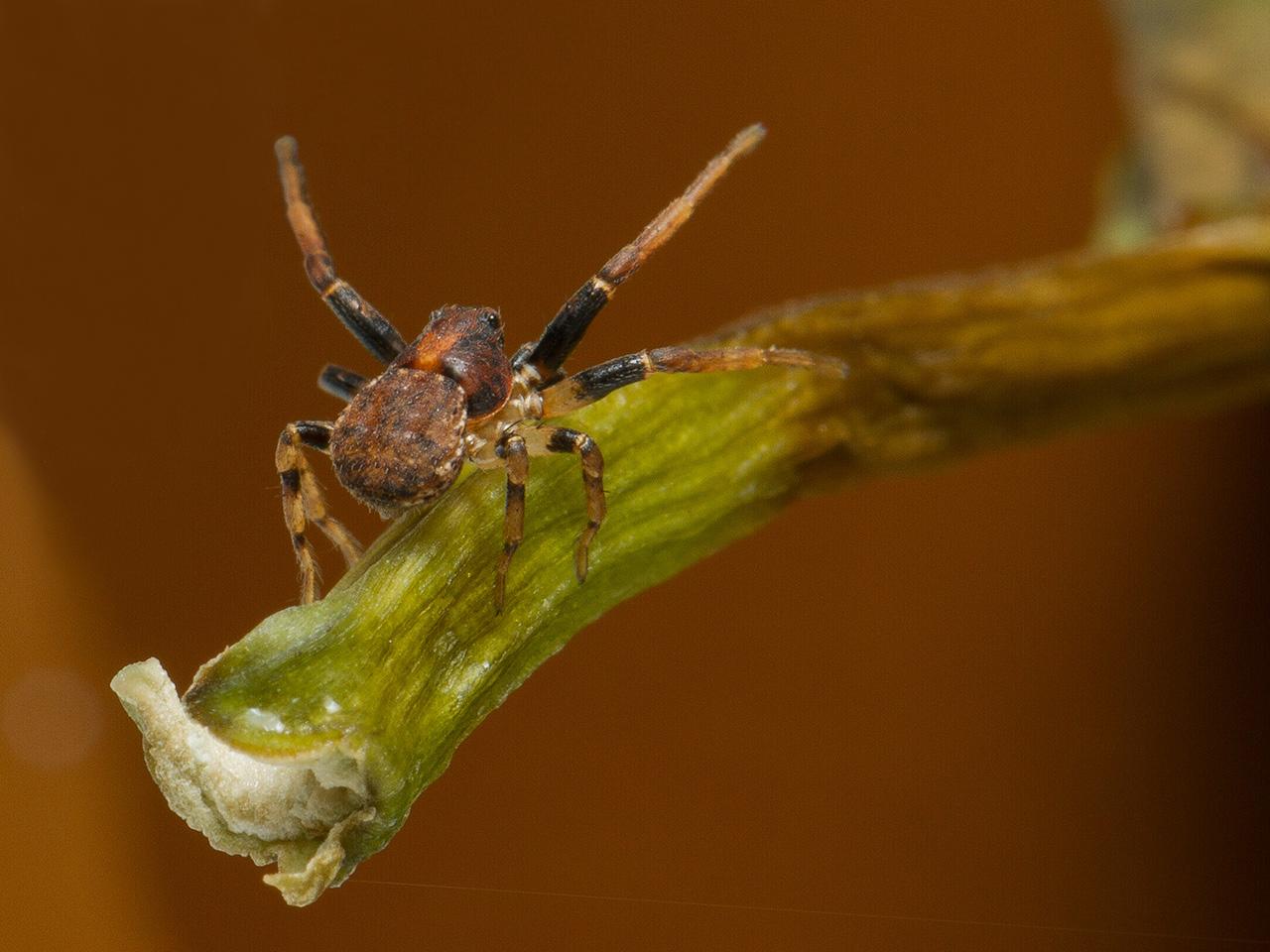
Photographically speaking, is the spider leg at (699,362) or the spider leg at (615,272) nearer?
the spider leg at (699,362)

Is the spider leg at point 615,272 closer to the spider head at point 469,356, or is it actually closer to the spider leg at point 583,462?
the spider head at point 469,356

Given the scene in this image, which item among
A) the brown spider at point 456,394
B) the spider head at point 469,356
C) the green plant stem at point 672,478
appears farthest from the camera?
the spider head at point 469,356

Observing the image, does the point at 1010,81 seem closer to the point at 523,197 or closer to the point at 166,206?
the point at 523,197

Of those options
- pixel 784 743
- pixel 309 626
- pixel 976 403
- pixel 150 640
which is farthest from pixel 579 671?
pixel 309 626

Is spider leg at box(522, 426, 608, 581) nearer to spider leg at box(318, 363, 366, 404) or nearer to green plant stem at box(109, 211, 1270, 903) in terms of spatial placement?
green plant stem at box(109, 211, 1270, 903)

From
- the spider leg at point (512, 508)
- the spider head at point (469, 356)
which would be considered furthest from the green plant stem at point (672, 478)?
the spider head at point (469, 356)

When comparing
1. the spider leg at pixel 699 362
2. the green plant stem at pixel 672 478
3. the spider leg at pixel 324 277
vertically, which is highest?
the spider leg at pixel 324 277
